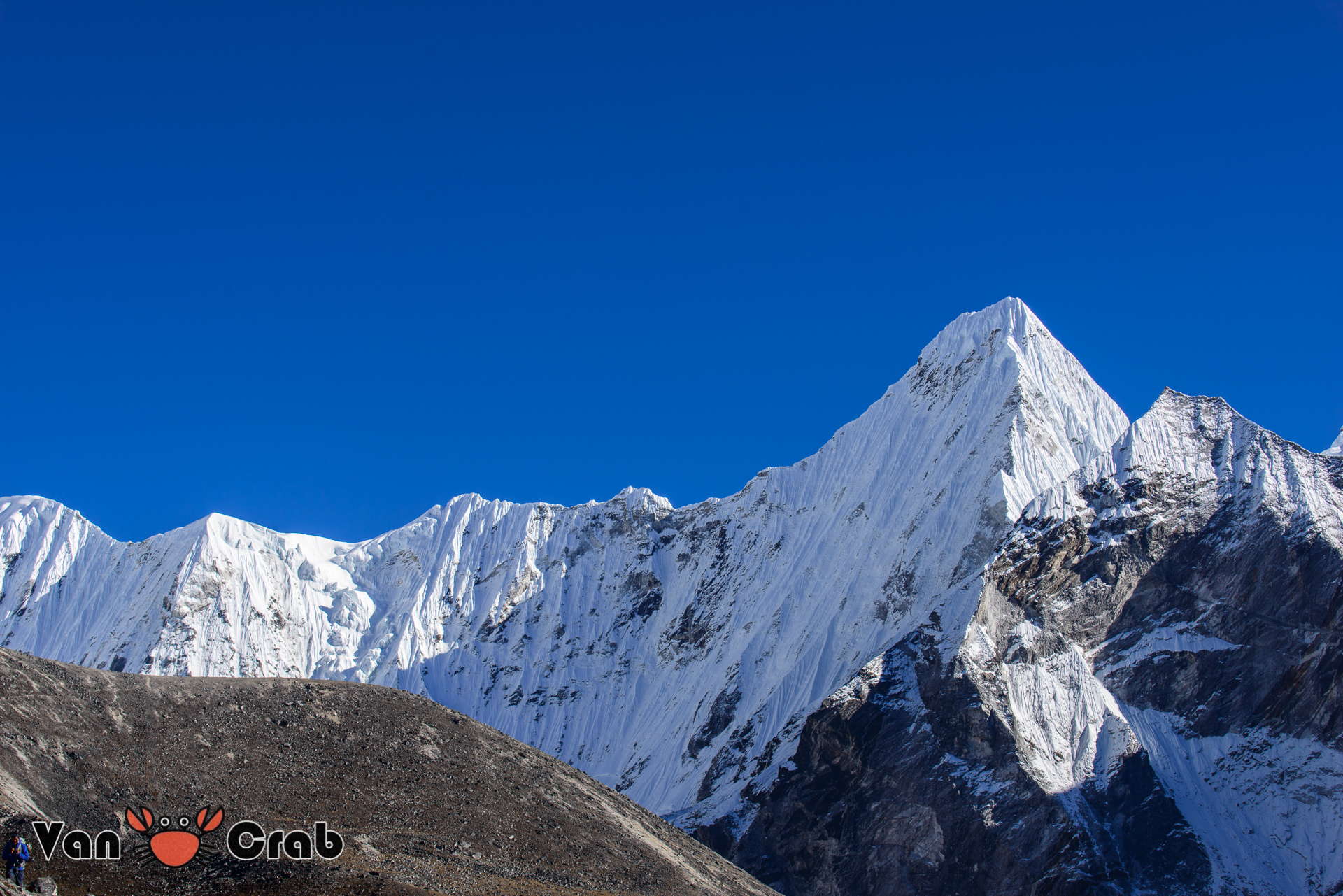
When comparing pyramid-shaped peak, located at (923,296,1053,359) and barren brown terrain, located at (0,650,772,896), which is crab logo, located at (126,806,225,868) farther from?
pyramid-shaped peak, located at (923,296,1053,359)

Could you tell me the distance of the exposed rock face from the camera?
123 metres

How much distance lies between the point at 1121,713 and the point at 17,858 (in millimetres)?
108072

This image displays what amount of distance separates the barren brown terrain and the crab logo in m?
0.63

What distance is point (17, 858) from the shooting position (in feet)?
180

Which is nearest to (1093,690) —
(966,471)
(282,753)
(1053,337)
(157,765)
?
(966,471)

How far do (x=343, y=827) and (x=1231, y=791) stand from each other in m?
88.6

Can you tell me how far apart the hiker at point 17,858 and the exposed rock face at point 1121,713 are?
8985cm

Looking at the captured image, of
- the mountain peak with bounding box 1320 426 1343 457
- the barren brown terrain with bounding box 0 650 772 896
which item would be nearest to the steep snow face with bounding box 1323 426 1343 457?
the mountain peak with bounding box 1320 426 1343 457

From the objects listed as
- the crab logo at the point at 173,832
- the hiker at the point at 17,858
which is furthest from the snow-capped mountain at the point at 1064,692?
the hiker at the point at 17,858

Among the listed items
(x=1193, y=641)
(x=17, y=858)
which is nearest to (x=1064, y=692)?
(x=1193, y=641)

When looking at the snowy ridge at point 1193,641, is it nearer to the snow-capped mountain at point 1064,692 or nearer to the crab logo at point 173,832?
the snow-capped mountain at point 1064,692

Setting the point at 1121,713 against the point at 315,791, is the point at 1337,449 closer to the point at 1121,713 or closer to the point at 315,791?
the point at 1121,713

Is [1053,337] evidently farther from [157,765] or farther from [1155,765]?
[157,765]

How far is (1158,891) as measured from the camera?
119 meters
